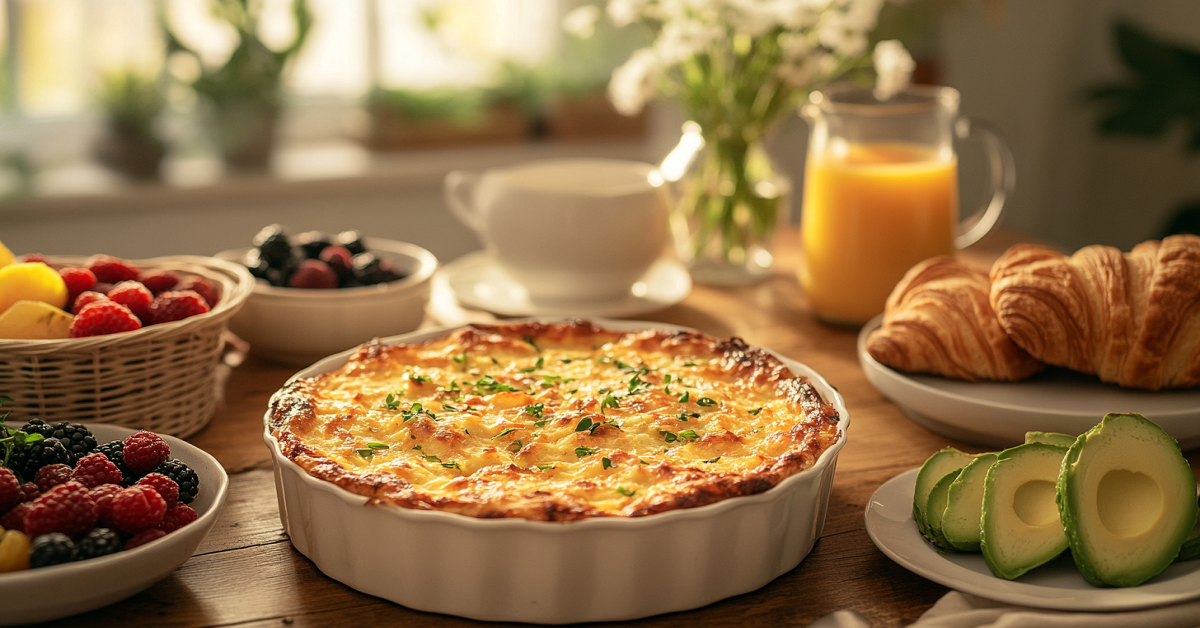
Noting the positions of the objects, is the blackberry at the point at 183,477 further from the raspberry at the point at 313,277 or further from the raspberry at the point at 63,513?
the raspberry at the point at 313,277

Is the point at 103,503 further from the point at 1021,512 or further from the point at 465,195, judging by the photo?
the point at 465,195

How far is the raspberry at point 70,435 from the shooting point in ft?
4.53

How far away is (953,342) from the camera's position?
6.04 ft

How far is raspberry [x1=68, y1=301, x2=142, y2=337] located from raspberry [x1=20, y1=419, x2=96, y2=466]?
0.77ft

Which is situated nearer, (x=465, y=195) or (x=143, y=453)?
(x=143, y=453)

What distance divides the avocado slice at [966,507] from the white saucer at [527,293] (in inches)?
43.7

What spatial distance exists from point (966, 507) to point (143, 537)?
1.01 m

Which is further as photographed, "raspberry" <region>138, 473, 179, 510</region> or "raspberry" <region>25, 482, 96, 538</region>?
"raspberry" <region>138, 473, 179, 510</region>

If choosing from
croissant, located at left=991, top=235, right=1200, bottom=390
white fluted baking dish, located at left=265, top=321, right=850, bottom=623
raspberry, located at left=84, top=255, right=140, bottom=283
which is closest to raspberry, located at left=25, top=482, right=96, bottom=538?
white fluted baking dish, located at left=265, top=321, right=850, bottom=623

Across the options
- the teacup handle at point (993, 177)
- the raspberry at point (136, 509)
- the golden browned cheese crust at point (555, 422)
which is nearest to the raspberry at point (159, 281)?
the golden browned cheese crust at point (555, 422)

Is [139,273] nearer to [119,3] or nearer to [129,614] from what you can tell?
[129,614]

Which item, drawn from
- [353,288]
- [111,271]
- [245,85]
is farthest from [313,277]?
[245,85]

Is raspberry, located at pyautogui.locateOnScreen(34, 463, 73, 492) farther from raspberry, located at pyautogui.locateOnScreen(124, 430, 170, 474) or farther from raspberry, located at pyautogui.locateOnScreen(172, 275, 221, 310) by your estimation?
raspberry, located at pyautogui.locateOnScreen(172, 275, 221, 310)

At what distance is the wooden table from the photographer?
128 centimetres
